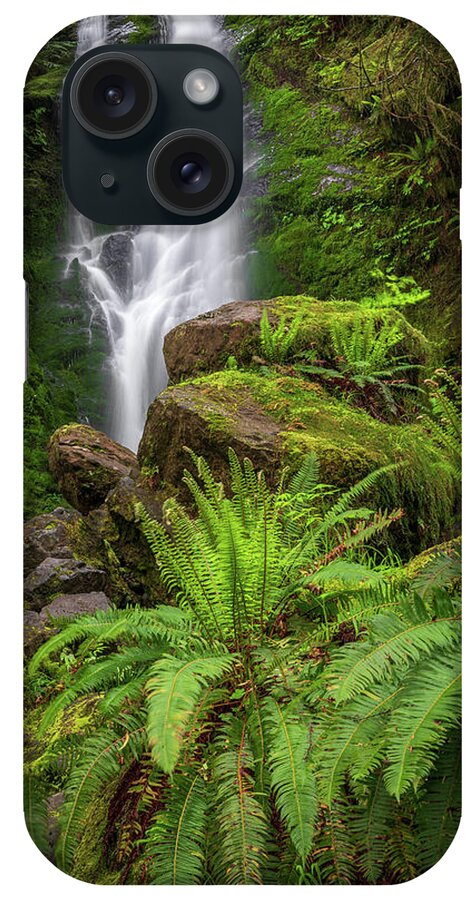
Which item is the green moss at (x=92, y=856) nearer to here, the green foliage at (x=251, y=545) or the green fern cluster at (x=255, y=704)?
the green fern cluster at (x=255, y=704)

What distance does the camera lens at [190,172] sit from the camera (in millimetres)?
3734

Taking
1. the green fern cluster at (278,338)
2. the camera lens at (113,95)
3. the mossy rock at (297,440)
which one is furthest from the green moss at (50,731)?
the camera lens at (113,95)

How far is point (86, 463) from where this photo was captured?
3.67 meters

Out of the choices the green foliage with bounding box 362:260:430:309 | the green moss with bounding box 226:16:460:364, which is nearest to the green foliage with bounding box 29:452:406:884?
the green foliage with bounding box 362:260:430:309

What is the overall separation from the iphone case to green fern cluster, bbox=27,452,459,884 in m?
0.01

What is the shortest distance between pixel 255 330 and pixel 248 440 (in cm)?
44

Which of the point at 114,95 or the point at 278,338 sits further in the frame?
the point at 278,338

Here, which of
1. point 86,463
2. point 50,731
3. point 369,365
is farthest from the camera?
point 369,365

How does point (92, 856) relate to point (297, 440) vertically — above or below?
below

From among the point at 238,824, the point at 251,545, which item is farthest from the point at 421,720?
the point at 251,545

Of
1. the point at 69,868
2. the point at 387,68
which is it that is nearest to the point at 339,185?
the point at 387,68

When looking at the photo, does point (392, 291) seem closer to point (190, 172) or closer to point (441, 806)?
point (190, 172)

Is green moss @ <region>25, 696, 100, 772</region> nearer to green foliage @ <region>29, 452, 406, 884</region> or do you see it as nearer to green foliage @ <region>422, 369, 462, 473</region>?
green foliage @ <region>29, 452, 406, 884</region>

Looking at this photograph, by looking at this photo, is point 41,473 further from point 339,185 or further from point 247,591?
point 339,185
